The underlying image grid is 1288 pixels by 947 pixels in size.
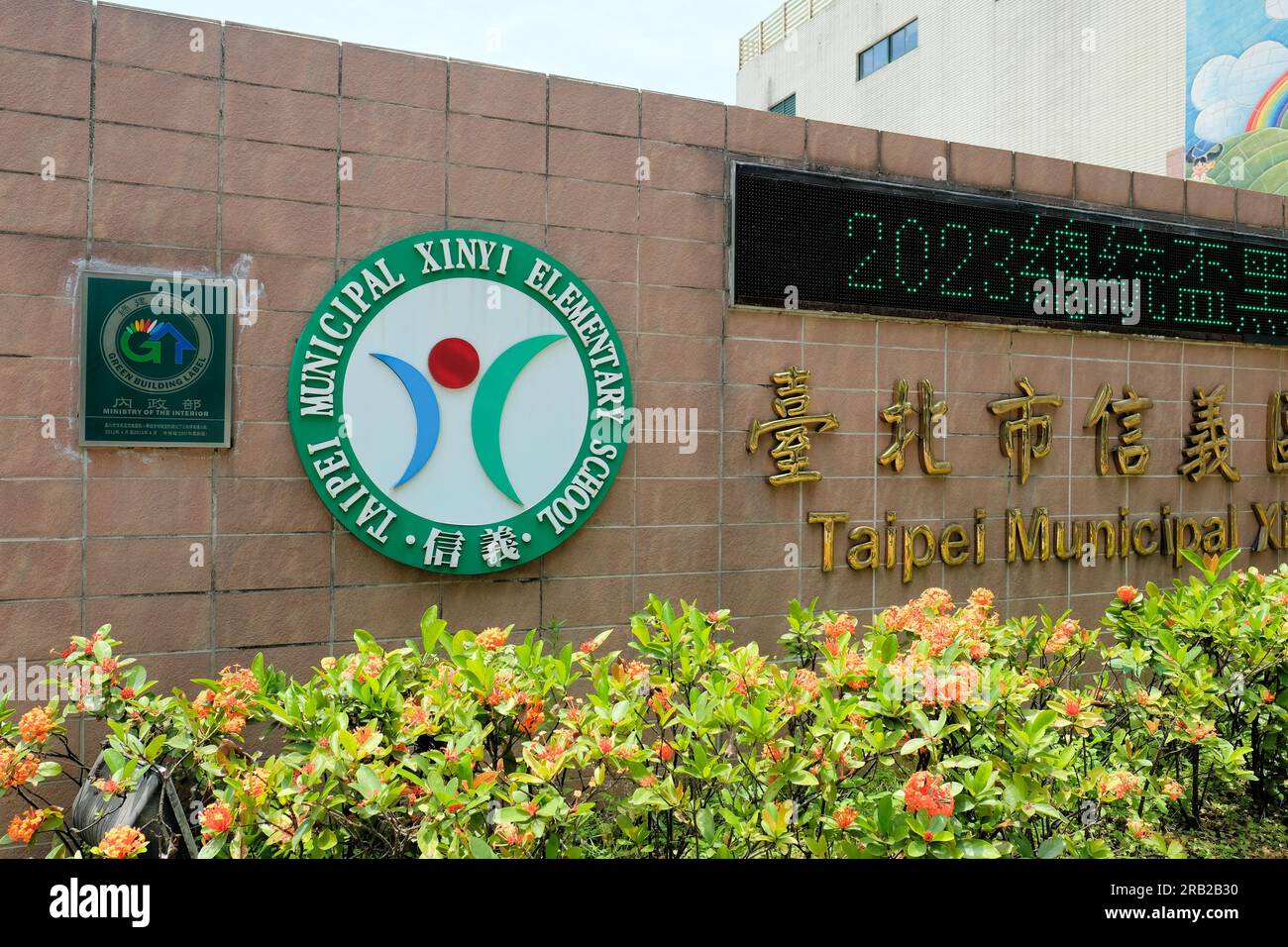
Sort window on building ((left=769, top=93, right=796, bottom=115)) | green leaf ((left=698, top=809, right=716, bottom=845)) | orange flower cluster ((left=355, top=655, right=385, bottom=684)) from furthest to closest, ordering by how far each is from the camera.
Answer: window on building ((left=769, top=93, right=796, bottom=115)), orange flower cluster ((left=355, top=655, right=385, bottom=684)), green leaf ((left=698, top=809, right=716, bottom=845))

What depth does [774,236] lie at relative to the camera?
503 centimetres

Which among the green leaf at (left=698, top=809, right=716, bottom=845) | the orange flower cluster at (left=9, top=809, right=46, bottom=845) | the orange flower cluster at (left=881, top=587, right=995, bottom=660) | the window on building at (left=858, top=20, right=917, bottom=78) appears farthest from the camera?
the window on building at (left=858, top=20, right=917, bottom=78)

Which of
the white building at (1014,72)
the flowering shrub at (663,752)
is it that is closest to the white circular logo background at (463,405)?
the flowering shrub at (663,752)

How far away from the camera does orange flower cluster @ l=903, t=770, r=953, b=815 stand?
6.91 ft

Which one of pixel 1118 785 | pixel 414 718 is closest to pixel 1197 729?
pixel 1118 785

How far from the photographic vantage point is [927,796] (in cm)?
212

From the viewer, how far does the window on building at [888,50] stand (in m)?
16.7

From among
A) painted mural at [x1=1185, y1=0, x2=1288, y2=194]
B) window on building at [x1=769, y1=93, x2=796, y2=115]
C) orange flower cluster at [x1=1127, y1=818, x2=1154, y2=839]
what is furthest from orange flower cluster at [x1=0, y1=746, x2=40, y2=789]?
window on building at [x1=769, y1=93, x2=796, y2=115]

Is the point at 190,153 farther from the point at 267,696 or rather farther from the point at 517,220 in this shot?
the point at 267,696

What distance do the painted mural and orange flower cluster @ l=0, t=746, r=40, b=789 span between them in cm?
1381

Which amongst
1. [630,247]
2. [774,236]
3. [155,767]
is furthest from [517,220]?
[155,767]

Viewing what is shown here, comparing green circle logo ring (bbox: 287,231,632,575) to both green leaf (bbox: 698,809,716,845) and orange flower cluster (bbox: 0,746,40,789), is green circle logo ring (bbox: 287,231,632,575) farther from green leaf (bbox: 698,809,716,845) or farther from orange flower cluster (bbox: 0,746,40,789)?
green leaf (bbox: 698,809,716,845)

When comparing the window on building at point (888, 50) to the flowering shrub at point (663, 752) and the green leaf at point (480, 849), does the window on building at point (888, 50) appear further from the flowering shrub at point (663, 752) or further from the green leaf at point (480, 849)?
the green leaf at point (480, 849)

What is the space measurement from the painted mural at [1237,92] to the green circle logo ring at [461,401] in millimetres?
11052
